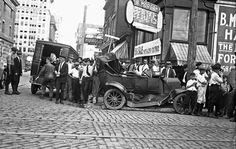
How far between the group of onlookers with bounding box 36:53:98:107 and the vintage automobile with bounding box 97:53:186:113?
0.98 m

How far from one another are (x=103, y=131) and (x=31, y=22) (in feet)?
424

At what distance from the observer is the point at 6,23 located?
135ft

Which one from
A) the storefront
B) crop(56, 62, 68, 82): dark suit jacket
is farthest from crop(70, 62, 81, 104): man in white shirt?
the storefront

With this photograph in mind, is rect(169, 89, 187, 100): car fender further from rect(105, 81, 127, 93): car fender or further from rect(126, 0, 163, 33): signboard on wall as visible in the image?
rect(126, 0, 163, 33): signboard on wall

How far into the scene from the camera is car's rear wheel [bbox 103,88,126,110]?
10055 mm

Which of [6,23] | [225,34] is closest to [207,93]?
[225,34]

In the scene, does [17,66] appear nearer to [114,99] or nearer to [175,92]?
[114,99]

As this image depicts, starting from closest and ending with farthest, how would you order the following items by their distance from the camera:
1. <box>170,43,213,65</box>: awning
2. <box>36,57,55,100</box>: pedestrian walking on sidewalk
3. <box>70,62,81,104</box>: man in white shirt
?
<box>70,62,81,104</box>: man in white shirt → <box>36,57,55,100</box>: pedestrian walking on sidewalk → <box>170,43,213,65</box>: awning

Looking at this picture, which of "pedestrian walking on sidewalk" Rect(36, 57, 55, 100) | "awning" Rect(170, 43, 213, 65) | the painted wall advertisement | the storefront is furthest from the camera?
the painted wall advertisement

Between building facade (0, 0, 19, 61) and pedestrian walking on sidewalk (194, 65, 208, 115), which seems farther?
building facade (0, 0, 19, 61)

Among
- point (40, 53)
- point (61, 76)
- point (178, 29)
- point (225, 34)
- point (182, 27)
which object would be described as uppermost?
point (182, 27)

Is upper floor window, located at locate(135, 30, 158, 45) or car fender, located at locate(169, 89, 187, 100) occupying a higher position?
upper floor window, located at locate(135, 30, 158, 45)

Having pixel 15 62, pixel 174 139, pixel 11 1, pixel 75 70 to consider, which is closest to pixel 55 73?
pixel 75 70

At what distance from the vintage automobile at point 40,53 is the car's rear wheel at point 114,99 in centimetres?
436
